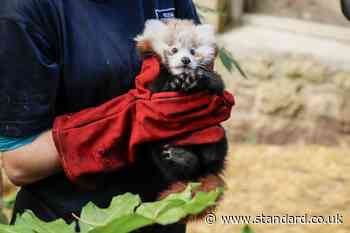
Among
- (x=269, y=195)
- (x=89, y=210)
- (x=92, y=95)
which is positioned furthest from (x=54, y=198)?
(x=269, y=195)

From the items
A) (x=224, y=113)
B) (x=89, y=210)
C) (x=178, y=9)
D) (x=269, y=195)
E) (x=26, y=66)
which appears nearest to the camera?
(x=89, y=210)

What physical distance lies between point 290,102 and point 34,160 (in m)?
3.00

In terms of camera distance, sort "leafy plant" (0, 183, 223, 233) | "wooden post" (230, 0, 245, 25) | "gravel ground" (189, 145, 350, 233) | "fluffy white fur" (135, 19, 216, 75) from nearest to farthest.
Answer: "leafy plant" (0, 183, 223, 233)
"fluffy white fur" (135, 19, 216, 75)
"gravel ground" (189, 145, 350, 233)
"wooden post" (230, 0, 245, 25)

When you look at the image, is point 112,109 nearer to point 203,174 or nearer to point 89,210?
point 203,174

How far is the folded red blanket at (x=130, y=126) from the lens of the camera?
146 centimetres

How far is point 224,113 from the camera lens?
1.54m

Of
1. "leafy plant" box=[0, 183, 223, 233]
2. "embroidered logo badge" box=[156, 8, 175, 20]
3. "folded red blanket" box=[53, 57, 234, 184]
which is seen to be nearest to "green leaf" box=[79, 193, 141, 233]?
"leafy plant" box=[0, 183, 223, 233]

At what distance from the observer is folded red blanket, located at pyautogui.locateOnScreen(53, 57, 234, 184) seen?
1.46m

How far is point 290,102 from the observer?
4.34m

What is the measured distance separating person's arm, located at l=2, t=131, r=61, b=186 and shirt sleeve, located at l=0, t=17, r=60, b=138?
0.09 ft

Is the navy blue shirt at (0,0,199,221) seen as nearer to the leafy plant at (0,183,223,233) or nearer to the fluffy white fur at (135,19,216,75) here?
the fluffy white fur at (135,19,216,75)

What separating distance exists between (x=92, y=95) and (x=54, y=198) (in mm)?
262

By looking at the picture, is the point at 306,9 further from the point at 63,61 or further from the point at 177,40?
the point at 63,61

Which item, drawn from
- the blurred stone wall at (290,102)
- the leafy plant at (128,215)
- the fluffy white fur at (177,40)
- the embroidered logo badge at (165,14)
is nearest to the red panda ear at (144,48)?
the fluffy white fur at (177,40)
